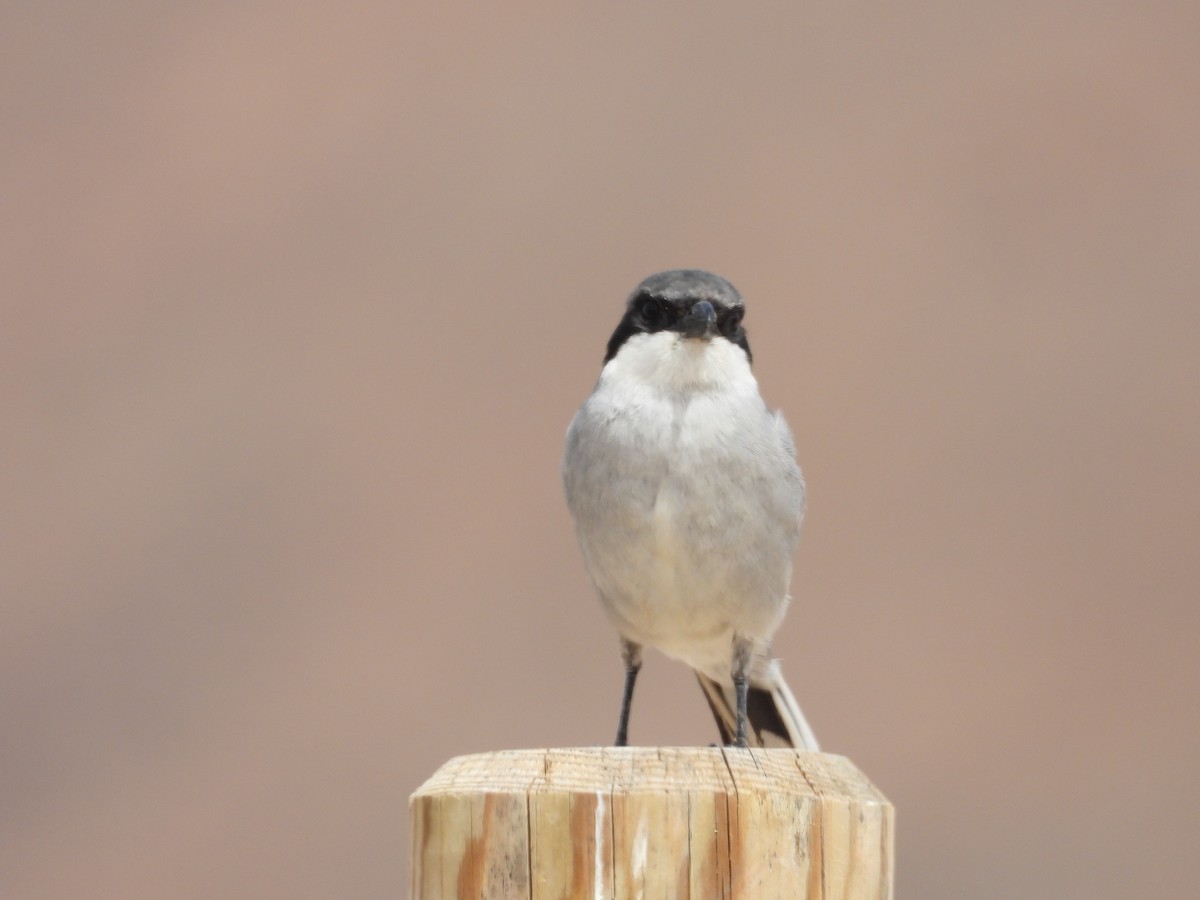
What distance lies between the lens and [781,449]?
11.6 feet

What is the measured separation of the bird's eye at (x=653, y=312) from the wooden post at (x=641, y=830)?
166cm

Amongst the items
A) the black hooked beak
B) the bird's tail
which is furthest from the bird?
the bird's tail

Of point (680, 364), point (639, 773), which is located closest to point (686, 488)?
point (680, 364)

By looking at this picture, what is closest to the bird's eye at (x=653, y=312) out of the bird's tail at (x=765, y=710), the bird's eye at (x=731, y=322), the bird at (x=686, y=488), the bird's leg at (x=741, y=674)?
the bird at (x=686, y=488)

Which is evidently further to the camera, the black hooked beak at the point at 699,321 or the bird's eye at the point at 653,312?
the bird's eye at the point at 653,312

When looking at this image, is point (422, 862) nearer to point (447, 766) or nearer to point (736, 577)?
point (447, 766)

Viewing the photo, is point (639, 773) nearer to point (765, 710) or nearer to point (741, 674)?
point (741, 674)

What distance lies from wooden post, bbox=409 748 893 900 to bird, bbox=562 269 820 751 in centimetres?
127

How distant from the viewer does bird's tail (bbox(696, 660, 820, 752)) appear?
151 inches

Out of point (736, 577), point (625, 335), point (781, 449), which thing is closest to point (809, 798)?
point (736, 577)

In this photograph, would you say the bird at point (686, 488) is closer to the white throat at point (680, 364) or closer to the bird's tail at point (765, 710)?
the white throat at point (680, 364)

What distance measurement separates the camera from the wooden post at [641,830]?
1.95 m

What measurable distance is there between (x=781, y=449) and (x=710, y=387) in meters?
0.24

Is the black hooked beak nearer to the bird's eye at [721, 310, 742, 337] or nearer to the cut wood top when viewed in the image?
the bird's eye at [721, 310, 742, 337]
